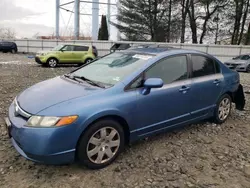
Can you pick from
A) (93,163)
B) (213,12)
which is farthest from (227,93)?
(213,12)

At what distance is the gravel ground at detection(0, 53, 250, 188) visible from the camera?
2820 mm

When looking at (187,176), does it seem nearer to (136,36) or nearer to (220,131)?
(220,131)

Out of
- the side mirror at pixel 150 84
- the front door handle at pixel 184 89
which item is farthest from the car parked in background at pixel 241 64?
the side mirror at pixel 150 84

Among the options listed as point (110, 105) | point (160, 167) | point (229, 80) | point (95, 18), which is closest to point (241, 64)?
point (229, 80)

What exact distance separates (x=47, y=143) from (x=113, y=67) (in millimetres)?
1550

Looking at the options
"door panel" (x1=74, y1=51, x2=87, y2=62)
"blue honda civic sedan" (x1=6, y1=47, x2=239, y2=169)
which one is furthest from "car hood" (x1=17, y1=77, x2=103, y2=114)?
"door panel" (x1=74, y1=51, x2=87, y2=62)

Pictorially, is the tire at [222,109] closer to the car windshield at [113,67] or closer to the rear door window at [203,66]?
the rear door window at [203,66]

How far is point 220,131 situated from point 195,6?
25259 mm

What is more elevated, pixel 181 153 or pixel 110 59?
pixel 110 59

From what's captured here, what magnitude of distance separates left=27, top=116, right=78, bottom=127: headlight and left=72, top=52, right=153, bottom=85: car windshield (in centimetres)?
83

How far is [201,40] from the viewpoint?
28641 millimetres

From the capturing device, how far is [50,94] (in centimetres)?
308

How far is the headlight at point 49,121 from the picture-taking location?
264 cm

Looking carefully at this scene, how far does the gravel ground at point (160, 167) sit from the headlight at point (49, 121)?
0.65 metres
